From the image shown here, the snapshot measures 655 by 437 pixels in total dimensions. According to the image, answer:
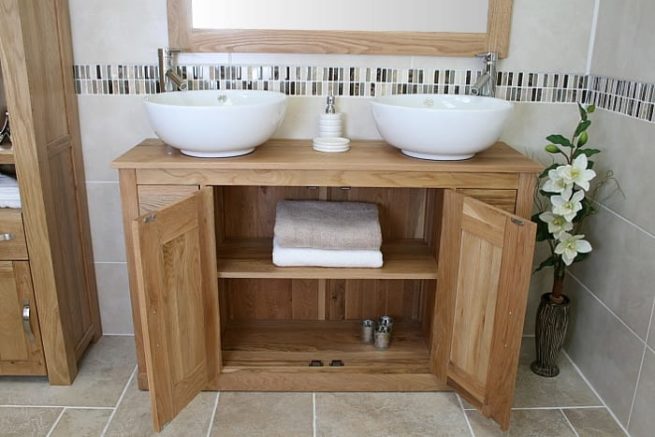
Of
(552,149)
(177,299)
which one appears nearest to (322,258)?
(177,299)

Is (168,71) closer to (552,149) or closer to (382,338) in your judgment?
(382,338)

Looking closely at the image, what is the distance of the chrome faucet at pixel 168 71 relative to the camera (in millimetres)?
1950

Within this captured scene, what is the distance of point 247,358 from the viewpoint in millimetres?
2020

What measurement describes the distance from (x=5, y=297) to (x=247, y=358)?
0.81m

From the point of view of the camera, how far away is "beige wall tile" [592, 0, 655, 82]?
1.73 meters

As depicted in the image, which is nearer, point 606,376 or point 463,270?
point 463,270

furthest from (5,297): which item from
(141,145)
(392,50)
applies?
(392,50)

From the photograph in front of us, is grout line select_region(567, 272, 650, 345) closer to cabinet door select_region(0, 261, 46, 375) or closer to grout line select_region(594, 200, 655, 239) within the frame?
grout line select_region(594, 200, 655, 239)

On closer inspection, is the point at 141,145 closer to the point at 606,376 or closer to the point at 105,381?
the point at 105,381

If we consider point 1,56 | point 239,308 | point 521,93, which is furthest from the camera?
point 239,308

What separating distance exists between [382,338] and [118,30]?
142 centimetres

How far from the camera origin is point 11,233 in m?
1.82

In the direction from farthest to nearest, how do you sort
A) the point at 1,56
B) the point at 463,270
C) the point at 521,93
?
the point at 521,93, the point at 463,270, the point at 1,56

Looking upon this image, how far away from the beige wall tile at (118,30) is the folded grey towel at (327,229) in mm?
739
